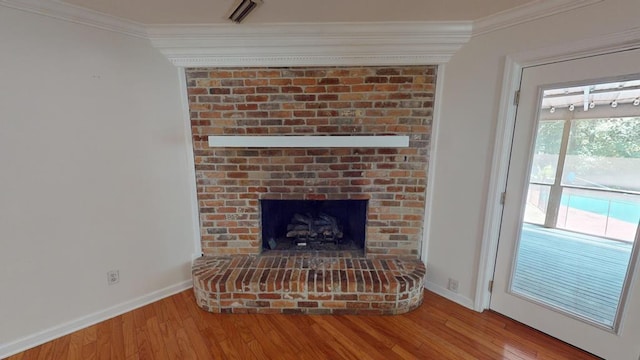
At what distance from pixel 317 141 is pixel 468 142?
3.90ft

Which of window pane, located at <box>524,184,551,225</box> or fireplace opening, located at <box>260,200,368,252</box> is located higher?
Answer: window pane, located at <box>524,184,551,225</box>

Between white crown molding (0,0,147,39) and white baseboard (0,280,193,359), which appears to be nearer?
white crown molding (0,0,147,39)

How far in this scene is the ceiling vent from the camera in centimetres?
146

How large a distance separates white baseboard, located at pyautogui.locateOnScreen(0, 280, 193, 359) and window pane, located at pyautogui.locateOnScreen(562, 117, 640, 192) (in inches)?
123

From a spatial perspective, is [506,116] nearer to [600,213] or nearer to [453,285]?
[600,213]

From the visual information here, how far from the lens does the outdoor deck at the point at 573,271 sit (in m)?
1.44

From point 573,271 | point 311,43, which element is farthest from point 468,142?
point 311,43

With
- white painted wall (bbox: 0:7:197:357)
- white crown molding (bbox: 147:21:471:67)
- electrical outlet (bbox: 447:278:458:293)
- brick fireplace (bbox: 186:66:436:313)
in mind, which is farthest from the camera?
electrical outlet (bbox: 447:278:458:293)

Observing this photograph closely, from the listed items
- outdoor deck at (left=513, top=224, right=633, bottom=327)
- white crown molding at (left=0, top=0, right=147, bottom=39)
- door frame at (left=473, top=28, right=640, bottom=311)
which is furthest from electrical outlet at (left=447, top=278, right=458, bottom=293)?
white crown molding at (left=0, top=0, right=147, bottom=39)

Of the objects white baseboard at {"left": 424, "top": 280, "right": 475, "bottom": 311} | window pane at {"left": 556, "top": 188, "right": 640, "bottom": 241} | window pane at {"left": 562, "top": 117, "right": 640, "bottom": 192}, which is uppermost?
window pane at {"left": 562, "top": 117, "right": 640, "bottom": 192}

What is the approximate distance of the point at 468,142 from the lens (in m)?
1.85

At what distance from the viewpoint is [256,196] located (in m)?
2.13

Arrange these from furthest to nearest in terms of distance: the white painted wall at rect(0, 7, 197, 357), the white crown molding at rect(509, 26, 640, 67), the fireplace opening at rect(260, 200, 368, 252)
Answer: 1. the fireplace opening at rect(260, 200, 368, 252)
2. the white painted wall at rect(0, 7, 197, 357)
3. the white crown molding at rect(509, 26, 640, 67)

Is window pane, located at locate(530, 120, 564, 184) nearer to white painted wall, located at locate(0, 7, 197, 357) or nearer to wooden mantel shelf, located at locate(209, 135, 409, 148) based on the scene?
wooden mantel shelf, located at locate(209, 135, 409, 148)
